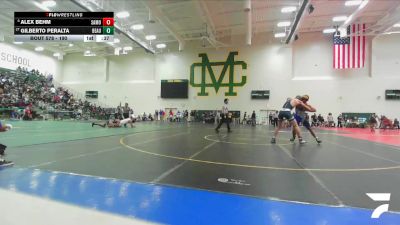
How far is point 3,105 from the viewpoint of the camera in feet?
63.0

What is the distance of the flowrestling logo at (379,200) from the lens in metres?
→ 2.16

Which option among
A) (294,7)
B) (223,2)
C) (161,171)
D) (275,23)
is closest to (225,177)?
(161,171)

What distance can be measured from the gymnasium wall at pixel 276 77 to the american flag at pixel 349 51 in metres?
1.28

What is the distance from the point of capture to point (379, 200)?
2.52 meters

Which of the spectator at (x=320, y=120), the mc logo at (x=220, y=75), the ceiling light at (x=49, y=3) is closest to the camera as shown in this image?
the ceiling light at (x=49, y=3)

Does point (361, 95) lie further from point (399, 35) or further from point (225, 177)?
point (225, 177)

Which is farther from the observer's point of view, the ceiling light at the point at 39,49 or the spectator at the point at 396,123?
the ceiling light at the point at 39,49

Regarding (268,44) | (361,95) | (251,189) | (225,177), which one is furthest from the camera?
(268,44)

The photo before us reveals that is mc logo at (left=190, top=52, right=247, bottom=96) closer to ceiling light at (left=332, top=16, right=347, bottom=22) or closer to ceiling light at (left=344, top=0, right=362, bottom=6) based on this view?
ceiling light at (left=332, top=16, right=347, bottom=22)

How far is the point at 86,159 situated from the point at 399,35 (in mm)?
25669

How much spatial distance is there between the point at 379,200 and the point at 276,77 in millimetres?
21233

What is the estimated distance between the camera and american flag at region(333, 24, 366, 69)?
770 inches

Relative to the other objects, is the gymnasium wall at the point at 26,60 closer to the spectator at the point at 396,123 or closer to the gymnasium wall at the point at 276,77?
the gymnasium wall at the point at 276,77
